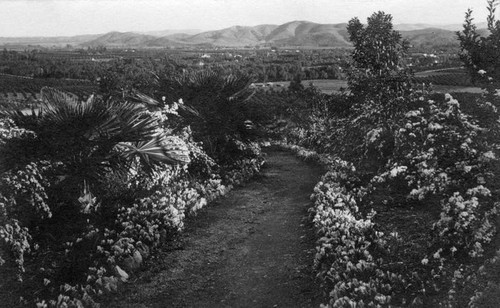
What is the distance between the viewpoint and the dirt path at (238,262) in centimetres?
558

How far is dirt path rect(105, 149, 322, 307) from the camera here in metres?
5.58

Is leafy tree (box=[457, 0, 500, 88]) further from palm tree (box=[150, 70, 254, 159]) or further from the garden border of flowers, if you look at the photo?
palm tree (box=[150, 70, 254, 159])

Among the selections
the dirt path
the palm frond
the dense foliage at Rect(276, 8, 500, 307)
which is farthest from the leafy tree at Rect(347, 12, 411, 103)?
the palm frond

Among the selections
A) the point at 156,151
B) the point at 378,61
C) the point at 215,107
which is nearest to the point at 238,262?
the point at 156,151

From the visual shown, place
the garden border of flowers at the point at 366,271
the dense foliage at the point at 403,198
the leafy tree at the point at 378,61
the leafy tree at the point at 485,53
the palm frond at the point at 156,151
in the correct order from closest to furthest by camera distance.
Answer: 1. the garden border of flowers at the point at 366,271
2. the dense foliage at the point at 403,198
3. the palm frond at the point at 156,151
4. the leafy tree at the point at 485,53
5. the leafy tree at the point at 378,61

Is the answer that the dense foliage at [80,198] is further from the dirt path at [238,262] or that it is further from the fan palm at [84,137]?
the dirt path at [238,262]

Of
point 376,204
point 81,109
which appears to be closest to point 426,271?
point 376,204

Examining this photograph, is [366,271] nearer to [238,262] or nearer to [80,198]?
[238,262]

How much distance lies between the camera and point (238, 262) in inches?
261

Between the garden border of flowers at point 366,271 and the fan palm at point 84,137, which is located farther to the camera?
the fan palm at point 84,137

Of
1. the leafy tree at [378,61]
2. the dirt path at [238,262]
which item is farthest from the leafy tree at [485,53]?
the dirt path at [238,262]

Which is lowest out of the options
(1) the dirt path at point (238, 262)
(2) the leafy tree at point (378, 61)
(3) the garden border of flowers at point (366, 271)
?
(1) the dirt path at point (238, 262)

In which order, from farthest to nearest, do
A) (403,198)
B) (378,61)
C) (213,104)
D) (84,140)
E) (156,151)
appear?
1. (378,61)
2. (213,104)
3. (403,198)
4. (156,151)
5. (84,140)

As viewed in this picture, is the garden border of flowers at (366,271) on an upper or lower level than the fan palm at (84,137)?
lower
